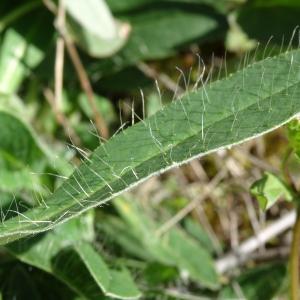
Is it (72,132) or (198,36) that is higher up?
(198,36)

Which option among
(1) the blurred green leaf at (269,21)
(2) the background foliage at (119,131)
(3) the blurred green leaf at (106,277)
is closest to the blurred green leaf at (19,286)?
(2) the background foliage at (119,131)

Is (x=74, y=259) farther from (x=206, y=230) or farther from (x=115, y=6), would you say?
(x=115, y=6)

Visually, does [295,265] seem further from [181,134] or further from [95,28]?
[95,28]

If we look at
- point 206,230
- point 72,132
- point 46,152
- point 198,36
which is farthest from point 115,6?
point 206,230

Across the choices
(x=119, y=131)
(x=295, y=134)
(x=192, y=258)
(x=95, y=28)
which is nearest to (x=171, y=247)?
(x=192, y=258)

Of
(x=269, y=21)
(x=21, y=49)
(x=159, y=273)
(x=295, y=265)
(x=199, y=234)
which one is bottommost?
(x=199, y=234)

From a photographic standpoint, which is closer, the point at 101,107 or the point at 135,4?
the point at 135,4

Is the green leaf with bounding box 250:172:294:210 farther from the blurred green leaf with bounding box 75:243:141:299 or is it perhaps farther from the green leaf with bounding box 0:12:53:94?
the green leaf with bounding box 0:12:53:94
